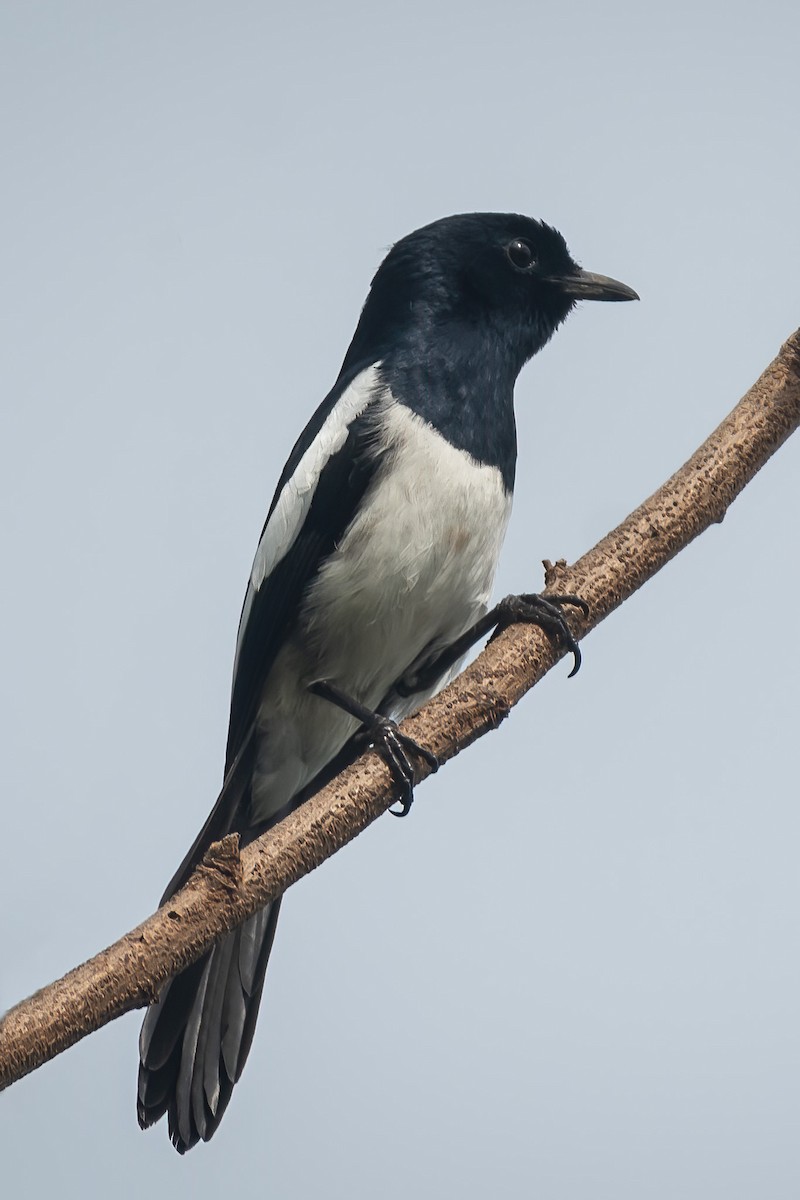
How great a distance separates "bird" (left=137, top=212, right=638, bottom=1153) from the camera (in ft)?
15.3

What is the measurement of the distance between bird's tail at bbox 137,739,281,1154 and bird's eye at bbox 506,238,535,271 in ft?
7.42

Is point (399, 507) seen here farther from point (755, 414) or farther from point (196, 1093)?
point (196, 1093)

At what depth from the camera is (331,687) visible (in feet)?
16.0

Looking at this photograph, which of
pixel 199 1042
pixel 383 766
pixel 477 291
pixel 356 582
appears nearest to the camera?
pixel 383 766

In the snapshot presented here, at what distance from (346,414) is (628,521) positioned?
1.38 meters

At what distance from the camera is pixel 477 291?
17.9ft

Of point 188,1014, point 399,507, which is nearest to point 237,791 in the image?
point 188,1014

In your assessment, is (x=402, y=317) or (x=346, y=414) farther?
(x=402, y=317)

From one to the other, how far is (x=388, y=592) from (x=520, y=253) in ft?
5.56

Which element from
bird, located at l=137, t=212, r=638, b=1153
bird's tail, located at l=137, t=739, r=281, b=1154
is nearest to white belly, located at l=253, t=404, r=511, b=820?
bird, located at l=137, t=212, r=638, b=1153

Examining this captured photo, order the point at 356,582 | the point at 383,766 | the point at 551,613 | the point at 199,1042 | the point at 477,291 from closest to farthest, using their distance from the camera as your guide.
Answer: the point at 383,766
the point at 551,613
the point at 199,1042
the point at 356,582
the point at 477,291

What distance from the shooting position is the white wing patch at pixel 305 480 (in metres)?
4.85

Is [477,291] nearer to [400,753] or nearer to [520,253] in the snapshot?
[520,253]

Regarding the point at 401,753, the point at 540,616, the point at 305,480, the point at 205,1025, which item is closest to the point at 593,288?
the point at 305,480
